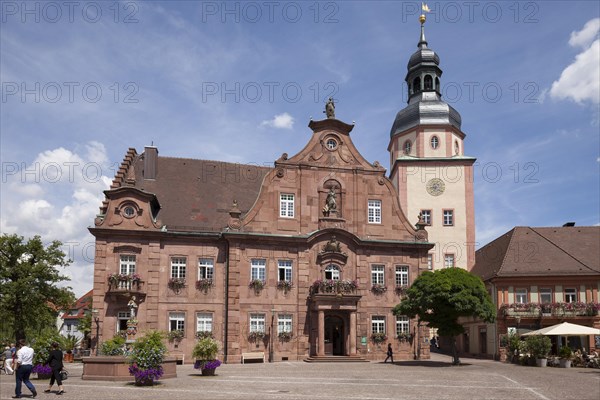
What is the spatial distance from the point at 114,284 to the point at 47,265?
9.53 m

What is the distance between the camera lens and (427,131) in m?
56.3

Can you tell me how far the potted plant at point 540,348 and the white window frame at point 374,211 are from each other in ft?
40.7

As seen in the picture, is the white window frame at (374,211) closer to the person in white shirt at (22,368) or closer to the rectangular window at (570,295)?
the rectangular window at (570,295)

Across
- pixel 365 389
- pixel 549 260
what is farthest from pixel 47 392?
pixel 549 260

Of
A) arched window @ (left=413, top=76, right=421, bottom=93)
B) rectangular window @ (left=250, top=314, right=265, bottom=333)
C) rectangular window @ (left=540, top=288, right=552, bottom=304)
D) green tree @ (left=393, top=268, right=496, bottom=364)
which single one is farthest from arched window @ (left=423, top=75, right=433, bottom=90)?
rectangular window @ (left=250, top=314, right=265, bottom=333)

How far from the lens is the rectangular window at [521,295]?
4541cm

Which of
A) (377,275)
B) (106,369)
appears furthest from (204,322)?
(106,369)

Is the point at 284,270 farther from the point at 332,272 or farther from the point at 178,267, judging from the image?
the point at 178,267

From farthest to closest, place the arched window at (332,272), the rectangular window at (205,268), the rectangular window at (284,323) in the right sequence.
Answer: the arched window at (332,272)
the rectangular window at (205,268)
the rectangular window at (284,323)

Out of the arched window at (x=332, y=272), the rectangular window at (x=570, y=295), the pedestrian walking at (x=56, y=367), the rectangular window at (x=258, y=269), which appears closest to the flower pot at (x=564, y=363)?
the rectangular window at (x=570, y=295)

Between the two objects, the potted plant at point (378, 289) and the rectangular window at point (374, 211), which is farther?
the rectangular window at point (374, 211)

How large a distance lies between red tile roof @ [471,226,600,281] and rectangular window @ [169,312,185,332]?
71.4 ft

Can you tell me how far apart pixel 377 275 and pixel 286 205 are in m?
7.64

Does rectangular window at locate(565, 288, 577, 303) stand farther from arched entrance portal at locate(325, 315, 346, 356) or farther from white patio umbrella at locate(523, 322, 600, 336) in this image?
arched entrance portal at locate(325, 315, 346, 356)
